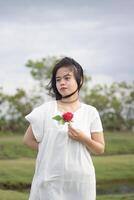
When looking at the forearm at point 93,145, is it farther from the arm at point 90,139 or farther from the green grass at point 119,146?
the green grass at point 119,146

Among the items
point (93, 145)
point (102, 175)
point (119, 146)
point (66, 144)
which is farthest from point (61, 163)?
point (119, 146)

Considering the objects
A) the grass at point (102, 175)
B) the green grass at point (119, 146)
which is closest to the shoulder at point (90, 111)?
the grass at point (102, 175)

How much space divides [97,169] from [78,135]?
19.9m

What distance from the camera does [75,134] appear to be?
136 inches

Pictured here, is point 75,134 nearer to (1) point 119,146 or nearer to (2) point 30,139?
(2) point 30,139

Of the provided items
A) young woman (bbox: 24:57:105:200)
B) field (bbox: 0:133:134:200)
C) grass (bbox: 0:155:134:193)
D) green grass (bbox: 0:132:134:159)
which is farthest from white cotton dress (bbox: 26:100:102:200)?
green grass (bbox: 0:132:134:159)

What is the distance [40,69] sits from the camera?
1736 inches

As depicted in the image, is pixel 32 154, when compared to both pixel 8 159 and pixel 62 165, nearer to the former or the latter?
pixel 8 159

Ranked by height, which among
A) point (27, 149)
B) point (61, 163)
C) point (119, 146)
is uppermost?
point (61, 163)

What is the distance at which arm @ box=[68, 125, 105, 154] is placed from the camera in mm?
3457

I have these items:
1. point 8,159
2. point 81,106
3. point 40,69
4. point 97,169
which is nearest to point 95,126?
point 81,106

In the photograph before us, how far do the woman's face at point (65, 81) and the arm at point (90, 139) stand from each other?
31 centimetres

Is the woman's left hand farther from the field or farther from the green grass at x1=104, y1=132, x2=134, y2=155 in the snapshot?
the green grass at x1=104, y1=132, x2=134, y2=155

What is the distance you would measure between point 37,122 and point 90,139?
394 mm
